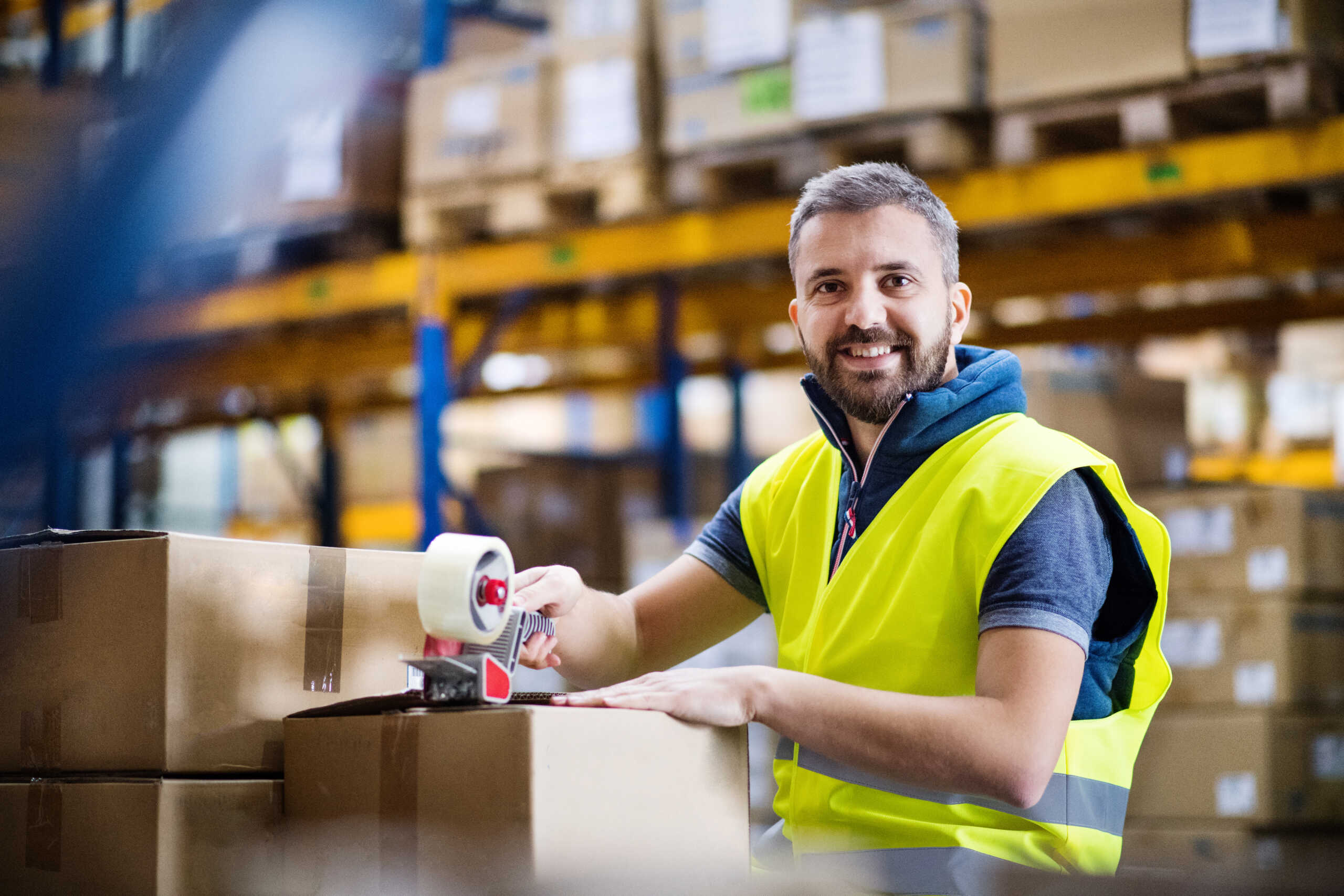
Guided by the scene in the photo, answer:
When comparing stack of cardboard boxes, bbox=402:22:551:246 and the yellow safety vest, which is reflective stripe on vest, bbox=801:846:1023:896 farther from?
stack of cardboard boxes, bbox=402:22:551:246

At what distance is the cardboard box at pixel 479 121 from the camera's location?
5.08 metres

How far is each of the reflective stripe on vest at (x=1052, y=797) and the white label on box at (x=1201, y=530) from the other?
8.58 feet

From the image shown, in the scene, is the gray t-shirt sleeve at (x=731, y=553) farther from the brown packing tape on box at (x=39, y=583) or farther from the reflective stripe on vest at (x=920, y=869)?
the brown packing tape on box at (x=39, y=583)

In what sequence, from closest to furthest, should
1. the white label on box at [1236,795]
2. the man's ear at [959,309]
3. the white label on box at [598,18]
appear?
1. the man's ear at [959,309]
2. the white label on box at [1236,795]
3. the white label on box at [598,18]

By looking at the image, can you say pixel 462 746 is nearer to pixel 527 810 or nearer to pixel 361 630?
pixel 527 810

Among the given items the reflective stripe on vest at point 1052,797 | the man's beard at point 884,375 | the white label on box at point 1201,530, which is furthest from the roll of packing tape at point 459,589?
the white label on box at point 1201,530

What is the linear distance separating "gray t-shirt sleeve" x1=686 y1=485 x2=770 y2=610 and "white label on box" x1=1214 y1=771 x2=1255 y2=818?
253cm

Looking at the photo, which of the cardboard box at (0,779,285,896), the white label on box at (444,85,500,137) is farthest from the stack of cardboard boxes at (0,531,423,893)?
the white label on box at (444,85,500,137)

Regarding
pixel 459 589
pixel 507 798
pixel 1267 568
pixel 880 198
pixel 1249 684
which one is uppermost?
pixel 880 198

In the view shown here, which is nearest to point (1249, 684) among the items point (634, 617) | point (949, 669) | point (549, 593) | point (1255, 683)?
point (1255, 683)

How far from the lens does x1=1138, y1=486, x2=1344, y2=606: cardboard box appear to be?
4.23 metres

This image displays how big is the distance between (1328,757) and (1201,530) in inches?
32.1

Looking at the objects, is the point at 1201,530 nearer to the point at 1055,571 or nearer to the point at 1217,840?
the point at 1217,840

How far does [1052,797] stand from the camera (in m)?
1.79
